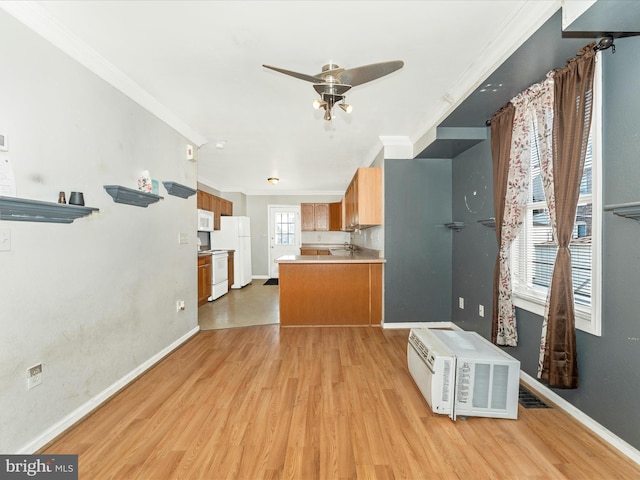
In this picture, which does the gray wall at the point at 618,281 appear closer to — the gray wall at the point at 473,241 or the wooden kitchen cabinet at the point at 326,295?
the gray wall at the point at 473,241

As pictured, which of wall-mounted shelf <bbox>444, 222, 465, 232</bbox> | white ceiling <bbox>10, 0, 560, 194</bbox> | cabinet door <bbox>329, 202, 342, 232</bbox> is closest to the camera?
white ceiling <bbox>10, 0, 560, 194</bbox>

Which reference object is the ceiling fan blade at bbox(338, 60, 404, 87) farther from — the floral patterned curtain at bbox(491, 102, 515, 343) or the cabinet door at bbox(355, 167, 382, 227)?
the cabinet door at bbox(355, 167, 382, 227)

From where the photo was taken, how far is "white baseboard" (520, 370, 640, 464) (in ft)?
5.07

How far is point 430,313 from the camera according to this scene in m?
3.81

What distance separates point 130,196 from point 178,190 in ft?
2.59

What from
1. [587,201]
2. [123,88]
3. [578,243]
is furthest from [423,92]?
[123,88]

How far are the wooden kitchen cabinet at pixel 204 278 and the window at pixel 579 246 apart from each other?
182 inches

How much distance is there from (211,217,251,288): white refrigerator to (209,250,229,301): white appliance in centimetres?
48

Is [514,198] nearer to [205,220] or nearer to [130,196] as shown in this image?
[130,196]

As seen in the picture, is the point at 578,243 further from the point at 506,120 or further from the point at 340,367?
the point at 340,367

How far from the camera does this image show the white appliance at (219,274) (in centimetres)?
553

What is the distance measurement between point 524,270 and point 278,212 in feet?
21.2

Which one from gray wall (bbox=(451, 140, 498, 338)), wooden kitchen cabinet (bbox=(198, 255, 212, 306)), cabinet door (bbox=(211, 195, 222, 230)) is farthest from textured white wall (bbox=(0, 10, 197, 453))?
cabinet door (bbox=(211, 195, 222, 230))

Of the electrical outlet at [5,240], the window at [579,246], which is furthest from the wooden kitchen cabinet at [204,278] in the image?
the window at [579,246]
